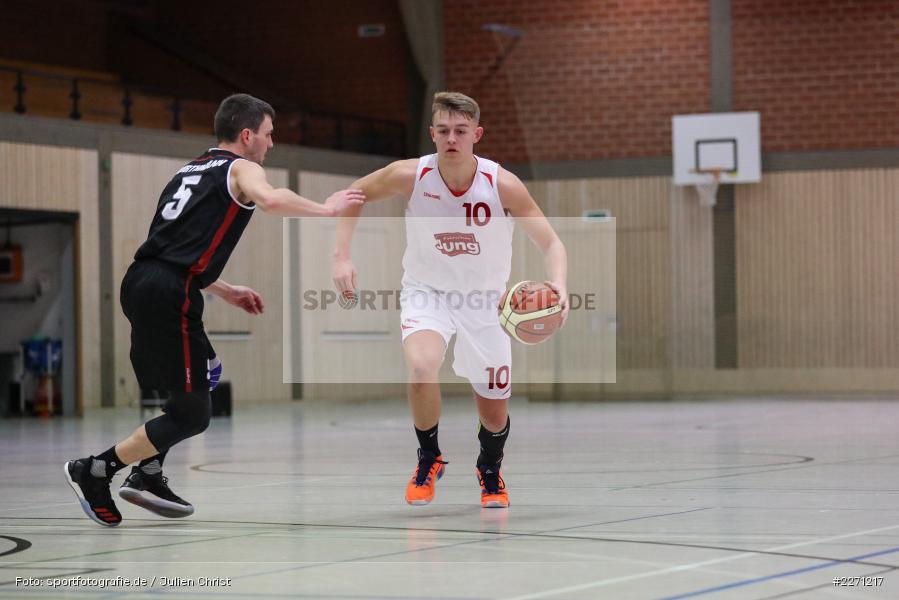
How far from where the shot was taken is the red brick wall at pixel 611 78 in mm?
17500

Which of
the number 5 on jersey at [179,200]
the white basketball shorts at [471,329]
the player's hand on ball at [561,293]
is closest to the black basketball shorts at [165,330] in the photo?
the number 5 on jersey at [179,200]

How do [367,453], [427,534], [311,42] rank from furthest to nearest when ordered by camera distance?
[311,42] < [367,453] < [427,534]

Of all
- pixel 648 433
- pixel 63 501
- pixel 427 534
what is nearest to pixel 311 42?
pixel 648 433

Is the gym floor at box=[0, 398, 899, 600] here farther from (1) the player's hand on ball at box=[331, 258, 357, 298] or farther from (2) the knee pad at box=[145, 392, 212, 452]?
(1) the player's hand on ball at box=[331, 258, 357, 298]

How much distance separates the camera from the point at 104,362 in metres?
15.8

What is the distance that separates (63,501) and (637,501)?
Result: 2703 millimetres

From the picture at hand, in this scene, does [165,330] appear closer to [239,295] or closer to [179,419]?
[179,419]

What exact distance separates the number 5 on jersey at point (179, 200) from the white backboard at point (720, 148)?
1290 centimetres

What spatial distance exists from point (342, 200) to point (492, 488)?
1568 millimetres

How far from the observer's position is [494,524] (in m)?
4.99

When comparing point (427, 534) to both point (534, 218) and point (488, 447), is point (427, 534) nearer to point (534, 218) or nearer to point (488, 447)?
point (488, 447)

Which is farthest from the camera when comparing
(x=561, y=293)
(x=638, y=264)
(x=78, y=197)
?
(x=638, y=264)

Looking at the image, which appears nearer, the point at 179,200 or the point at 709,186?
the point at 179,200

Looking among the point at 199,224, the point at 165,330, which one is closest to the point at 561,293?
the point at 199,224
